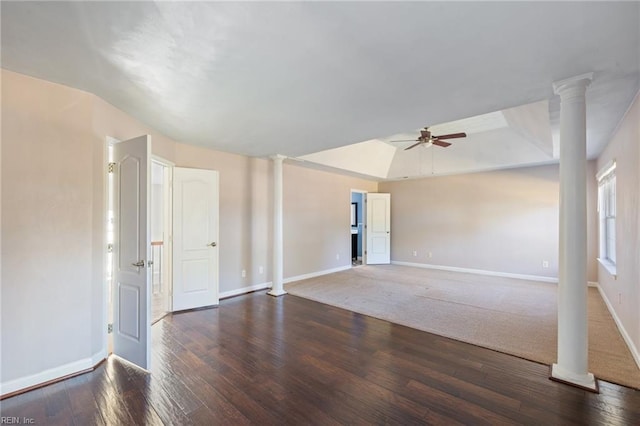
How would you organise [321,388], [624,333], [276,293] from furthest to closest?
[276,293], [624,333], [321,388]

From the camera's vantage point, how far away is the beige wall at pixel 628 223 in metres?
2.54

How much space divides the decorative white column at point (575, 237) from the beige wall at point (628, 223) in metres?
0.78

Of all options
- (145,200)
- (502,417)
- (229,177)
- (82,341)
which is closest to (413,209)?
(229,177)

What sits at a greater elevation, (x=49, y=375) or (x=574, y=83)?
(x=574, y=83)

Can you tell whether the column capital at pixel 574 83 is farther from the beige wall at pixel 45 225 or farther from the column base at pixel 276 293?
the column base at pixel 276 293

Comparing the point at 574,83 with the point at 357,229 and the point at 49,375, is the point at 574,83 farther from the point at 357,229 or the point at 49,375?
the point at 357,229

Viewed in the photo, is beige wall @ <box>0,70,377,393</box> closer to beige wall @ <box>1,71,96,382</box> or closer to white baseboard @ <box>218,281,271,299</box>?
beige wall @ <box>1,71,96,382</box>

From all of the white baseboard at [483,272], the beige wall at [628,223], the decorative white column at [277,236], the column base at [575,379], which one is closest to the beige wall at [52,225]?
the decorative white column at [277,236]

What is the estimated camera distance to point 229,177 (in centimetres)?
485

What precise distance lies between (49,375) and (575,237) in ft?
14.8

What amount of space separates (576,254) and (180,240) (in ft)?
15.0

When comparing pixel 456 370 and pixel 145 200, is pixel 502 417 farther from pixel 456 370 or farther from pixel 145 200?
pixel 145 200

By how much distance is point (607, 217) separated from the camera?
437cm

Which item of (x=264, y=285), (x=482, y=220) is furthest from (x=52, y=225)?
(x=482, y=220)
